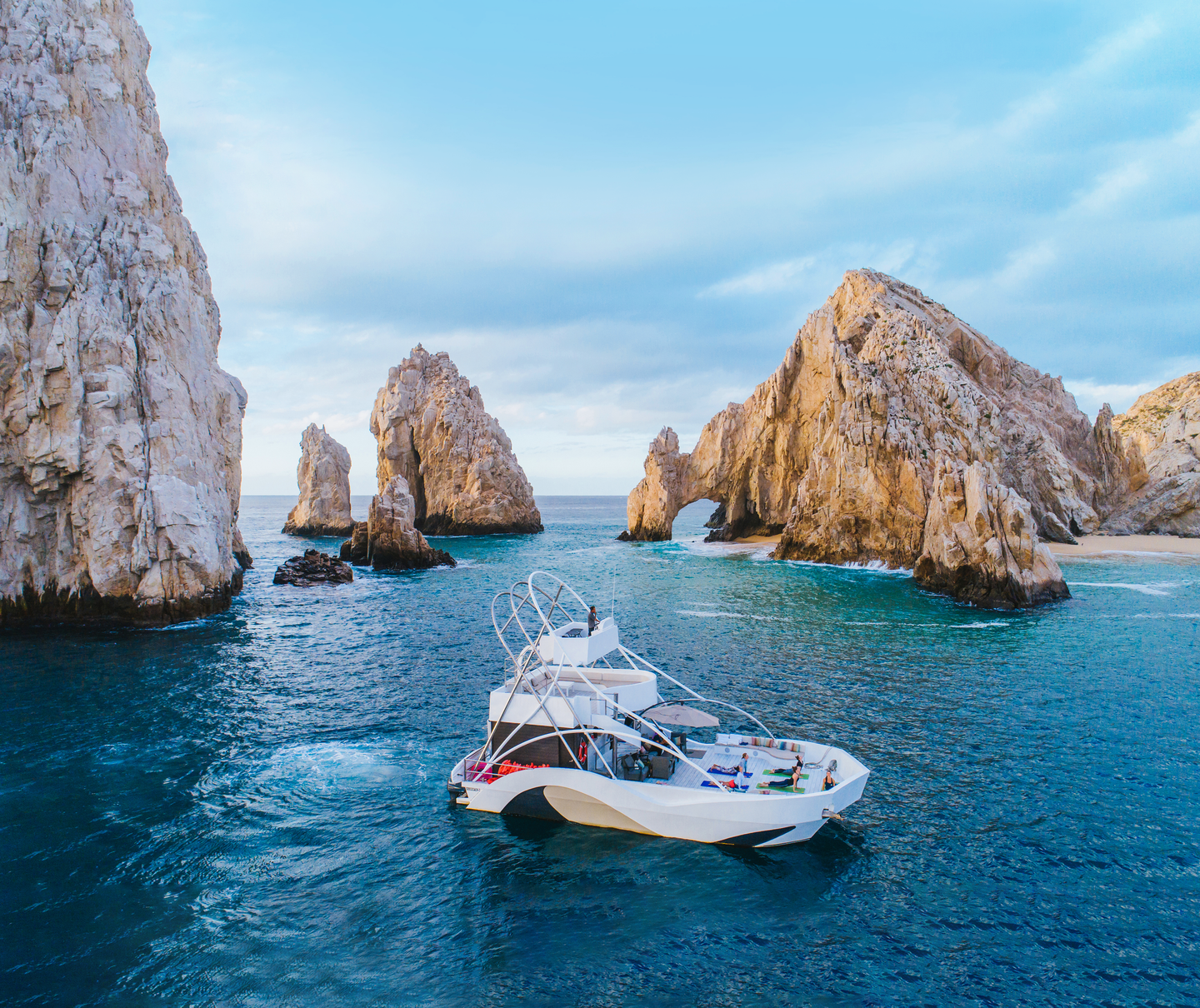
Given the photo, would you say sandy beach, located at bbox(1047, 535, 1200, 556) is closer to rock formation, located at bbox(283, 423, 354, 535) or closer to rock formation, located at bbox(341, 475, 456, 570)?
rock formation, located at bbox(341, 475, 456, 570)

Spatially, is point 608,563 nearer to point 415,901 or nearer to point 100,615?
point 100,615

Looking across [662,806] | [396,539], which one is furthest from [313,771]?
[396,539]

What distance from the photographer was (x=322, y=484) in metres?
105

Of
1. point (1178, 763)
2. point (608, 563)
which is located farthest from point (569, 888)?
point (608, 563)

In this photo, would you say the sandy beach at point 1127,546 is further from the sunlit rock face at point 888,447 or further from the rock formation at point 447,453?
the rock formation at point 447,453

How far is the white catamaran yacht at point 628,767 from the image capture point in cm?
1688

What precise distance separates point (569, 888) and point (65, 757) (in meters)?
17.8

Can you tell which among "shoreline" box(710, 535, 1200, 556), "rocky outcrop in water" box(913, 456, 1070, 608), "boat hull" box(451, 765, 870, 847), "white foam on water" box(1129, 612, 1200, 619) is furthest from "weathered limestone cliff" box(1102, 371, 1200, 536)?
"boat hull" box(451, 765, 870, 847)

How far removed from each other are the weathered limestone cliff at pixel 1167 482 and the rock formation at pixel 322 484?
10921cm

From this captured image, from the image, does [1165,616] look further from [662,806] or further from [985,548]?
[662,806]

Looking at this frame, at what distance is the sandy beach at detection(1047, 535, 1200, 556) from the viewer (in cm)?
7012

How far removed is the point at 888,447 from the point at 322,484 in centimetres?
8251

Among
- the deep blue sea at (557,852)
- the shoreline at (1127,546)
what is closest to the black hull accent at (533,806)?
the deep blue sea at (557,852)

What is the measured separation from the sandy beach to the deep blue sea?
4346 centimetres
